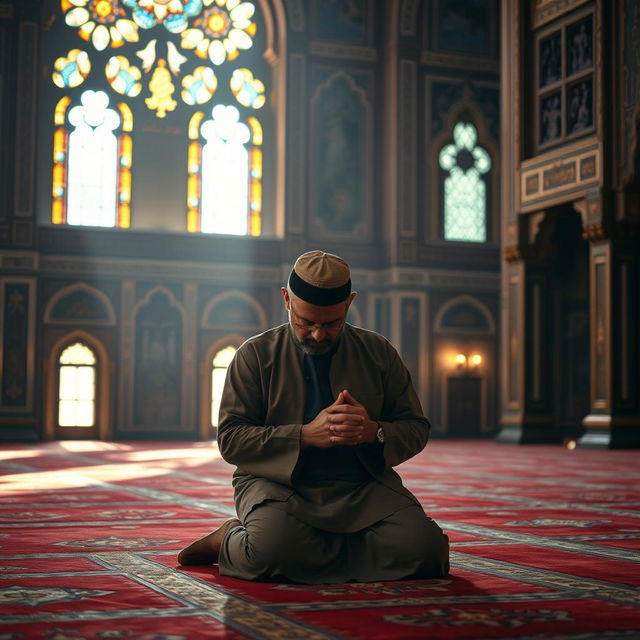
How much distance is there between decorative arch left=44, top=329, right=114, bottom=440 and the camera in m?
16.8

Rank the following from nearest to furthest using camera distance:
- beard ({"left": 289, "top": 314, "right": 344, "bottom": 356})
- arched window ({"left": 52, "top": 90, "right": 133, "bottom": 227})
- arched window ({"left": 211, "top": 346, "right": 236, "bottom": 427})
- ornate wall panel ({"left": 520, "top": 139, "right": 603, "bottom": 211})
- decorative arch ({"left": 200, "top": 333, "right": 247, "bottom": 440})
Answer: beard ({"left": 289, "top": 314, "right": 344, "bottom": 356})
ornate wall panel ({"left": 520, "top": 139, "right": 603, "bottom": 211})
arched window ({"left": 52, "top": 90, "right": 133, "bottom": 227})
decorative arch ({"left": 200, "top": 333, "right": 247, "bottom": 440})
arched window ({"left": 211, "top": 346, "right": 236, "bottom": 427})

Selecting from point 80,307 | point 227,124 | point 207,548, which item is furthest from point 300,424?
point 227,124

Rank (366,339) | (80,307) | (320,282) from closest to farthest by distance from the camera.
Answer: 1. (320,282)
2. (366,339)
3. (80,307)

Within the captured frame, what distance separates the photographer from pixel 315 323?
3.67 m

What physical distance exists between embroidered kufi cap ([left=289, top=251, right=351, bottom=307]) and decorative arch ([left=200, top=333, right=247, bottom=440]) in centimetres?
1384

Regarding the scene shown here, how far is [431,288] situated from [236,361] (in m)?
15.0

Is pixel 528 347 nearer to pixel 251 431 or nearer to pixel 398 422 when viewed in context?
pixel 398 422

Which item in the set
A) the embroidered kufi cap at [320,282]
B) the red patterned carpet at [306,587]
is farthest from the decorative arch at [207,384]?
the embroidered kufi cap at [320,282]

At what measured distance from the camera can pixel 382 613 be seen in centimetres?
291

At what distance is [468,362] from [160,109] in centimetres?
651

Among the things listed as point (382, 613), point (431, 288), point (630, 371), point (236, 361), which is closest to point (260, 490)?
point (236, 361)

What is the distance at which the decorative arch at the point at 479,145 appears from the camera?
61.7 feet

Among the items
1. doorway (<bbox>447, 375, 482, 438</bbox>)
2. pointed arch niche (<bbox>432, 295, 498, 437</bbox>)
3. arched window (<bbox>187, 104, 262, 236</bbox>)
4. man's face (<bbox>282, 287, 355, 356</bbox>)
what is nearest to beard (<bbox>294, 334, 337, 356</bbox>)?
man's face (<bbox>282, 287, 355, 356</bbox>)

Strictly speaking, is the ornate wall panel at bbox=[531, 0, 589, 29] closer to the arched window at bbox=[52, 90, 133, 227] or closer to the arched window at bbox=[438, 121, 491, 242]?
the arched window at bbox=[438, 121, 491, 242]
